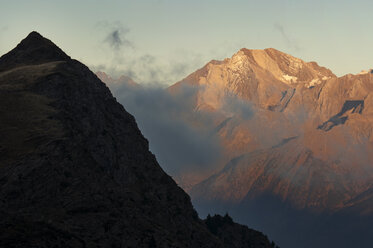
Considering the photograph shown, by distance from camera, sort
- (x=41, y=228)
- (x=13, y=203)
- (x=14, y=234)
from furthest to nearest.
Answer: (x=13, y=203) → (x=41, y=228) → (x=14, y=234)

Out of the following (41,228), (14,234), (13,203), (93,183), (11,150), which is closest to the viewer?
(14,234)

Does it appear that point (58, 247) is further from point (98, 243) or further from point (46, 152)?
point (46, 152)

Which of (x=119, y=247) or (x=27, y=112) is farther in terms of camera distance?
(x=27, y=112)

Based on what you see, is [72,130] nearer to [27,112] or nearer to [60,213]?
[27,112]

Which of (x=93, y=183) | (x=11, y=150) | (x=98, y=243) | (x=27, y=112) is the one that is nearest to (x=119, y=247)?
(x=98, y=243)

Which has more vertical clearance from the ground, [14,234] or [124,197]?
[124,197]

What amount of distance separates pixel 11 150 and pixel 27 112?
2513 centimetres

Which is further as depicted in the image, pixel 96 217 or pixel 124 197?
pixel 124 197

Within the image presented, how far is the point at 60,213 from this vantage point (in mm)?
160625

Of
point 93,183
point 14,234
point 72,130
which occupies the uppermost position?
point 72,130

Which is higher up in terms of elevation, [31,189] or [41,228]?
[31,189]

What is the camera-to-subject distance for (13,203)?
15638 centimetres

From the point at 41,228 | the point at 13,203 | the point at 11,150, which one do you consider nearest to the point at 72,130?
the point at 11,150

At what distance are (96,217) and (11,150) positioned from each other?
25.8 m
